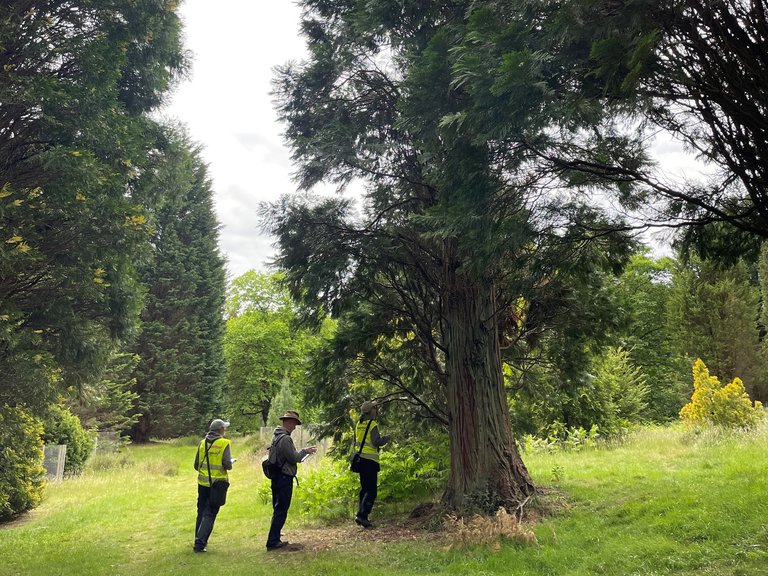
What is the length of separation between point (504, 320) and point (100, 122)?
21.5 ft

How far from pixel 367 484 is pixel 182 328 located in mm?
→ 24246

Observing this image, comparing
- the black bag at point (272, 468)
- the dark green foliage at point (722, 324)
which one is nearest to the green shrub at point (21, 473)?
the black bag at point (272, 468)

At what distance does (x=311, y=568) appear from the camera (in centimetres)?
583

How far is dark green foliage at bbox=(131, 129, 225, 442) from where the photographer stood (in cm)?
2862

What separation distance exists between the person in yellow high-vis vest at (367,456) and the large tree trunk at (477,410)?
1.07 metres

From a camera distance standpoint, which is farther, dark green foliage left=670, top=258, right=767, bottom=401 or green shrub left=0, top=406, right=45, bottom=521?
dark green foliage left=670, top=258, right=767, bottom=401

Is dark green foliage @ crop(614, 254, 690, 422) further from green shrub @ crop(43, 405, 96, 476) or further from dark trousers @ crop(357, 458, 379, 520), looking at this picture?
green shrub @ crop(43, 405, 96, 476)

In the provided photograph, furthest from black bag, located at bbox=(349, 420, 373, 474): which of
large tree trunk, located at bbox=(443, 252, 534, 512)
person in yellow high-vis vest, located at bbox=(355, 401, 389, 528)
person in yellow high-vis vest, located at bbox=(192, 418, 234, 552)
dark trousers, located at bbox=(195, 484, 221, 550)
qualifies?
dark trousers, located at bbox=(195, 484, 221, 550)

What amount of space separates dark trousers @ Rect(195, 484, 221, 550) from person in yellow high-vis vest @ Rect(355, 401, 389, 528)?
2.07 meters

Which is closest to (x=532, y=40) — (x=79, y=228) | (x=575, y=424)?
(x=79, y=228)

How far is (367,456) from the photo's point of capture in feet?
26.2

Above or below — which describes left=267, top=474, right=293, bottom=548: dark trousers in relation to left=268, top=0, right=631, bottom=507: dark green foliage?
below

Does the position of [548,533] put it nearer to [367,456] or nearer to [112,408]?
[367,456]

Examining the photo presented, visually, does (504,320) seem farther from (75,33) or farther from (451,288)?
(75,33)
